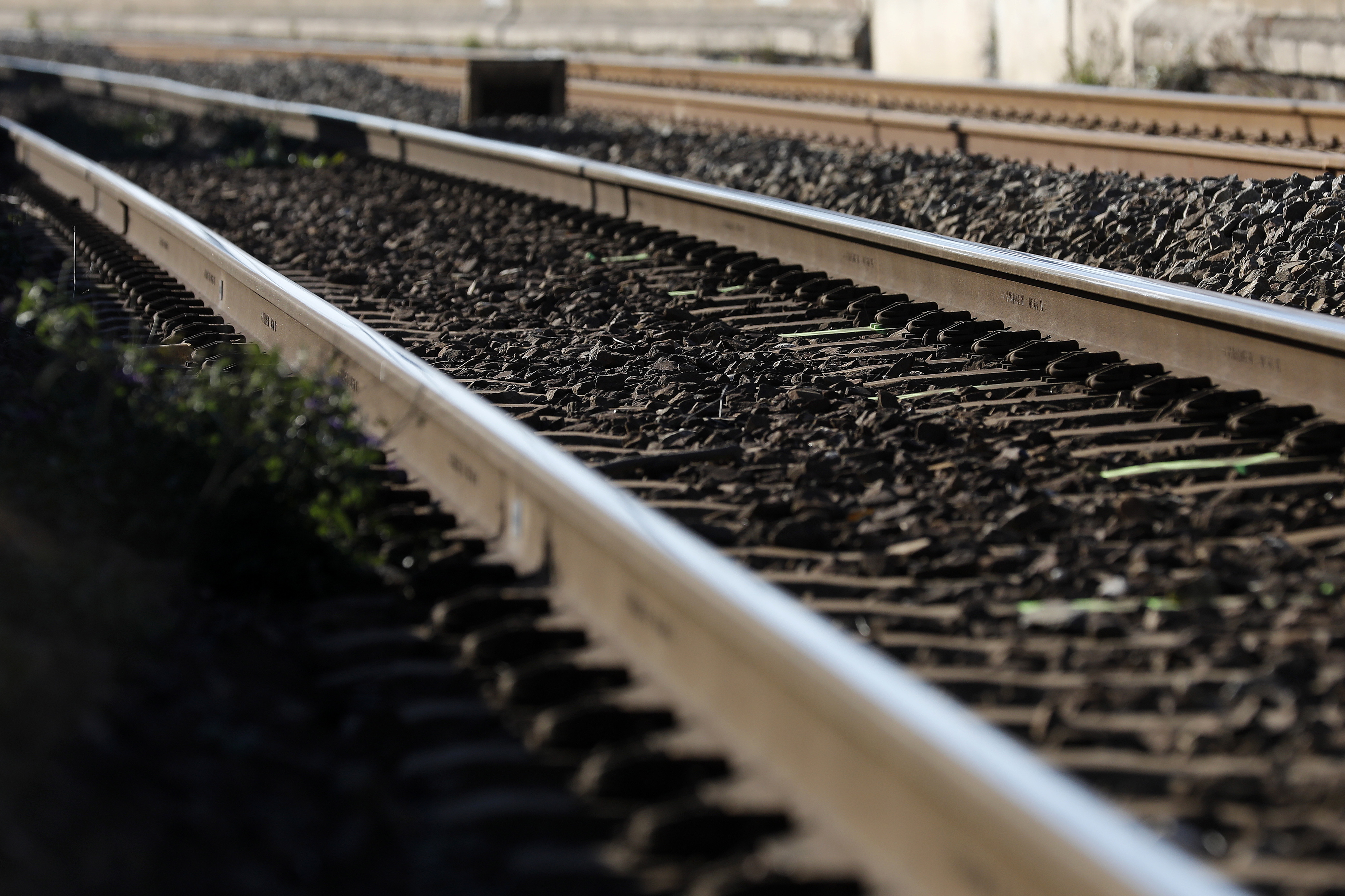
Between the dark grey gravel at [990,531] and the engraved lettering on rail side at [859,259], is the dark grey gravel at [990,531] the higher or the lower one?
the lower one

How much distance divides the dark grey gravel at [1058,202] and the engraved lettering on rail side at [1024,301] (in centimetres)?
90

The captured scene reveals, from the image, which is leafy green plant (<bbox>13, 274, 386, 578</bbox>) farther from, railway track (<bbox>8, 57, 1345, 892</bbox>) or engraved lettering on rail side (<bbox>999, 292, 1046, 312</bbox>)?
engraved lettering on rail side (<bbox>999, 292, 1046, 312</bbox>)

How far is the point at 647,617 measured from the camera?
3.40 m

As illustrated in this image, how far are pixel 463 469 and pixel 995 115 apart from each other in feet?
39.9

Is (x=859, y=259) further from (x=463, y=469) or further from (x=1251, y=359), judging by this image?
(x=463, y=469)

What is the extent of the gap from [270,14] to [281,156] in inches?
1185

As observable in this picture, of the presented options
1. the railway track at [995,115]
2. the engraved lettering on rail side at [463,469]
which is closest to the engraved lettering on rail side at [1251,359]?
the engraved lettering on rail side at [463,469]

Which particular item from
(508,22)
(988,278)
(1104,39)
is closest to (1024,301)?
(988,278)

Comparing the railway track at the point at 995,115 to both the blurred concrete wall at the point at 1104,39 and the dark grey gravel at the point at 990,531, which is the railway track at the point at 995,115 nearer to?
the blurred concrete wall at the point at 1104,39

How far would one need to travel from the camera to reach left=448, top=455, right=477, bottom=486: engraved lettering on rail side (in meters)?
4.43

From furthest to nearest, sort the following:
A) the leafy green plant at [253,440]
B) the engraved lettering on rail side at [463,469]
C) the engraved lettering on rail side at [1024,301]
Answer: the engraved lettering on rail side at [1024,301]
the engraved lettering on rail side at [463,469]
the leafy green plant at [253,440]

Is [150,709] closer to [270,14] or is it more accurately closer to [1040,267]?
[1040,267]

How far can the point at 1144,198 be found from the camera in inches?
335

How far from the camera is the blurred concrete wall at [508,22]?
2583 centimetres
